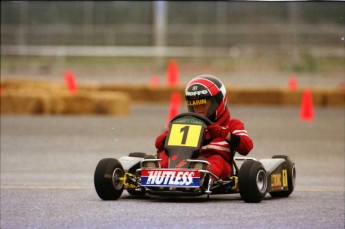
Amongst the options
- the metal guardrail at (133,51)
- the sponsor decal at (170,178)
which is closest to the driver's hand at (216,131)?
the sponsor decal at (170,178)

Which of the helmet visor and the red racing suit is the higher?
the helmet visor

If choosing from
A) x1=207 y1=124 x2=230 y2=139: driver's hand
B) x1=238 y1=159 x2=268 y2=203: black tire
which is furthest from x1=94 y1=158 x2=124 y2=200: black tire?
x1=238 y1=159 x2=268 y2=203: black tire

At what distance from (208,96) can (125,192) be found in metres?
1.30

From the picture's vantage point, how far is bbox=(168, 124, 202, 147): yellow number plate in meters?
8.85

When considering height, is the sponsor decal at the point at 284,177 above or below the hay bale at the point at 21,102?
above

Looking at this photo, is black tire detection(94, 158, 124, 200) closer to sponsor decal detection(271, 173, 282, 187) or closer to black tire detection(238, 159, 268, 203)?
black tire detection(238, 159, 268, 203)

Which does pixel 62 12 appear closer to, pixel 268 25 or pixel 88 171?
pixel 268 25

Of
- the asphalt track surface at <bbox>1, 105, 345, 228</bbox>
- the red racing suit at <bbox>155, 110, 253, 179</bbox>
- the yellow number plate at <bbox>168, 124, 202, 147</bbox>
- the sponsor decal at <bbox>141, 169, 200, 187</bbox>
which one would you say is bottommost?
the asphalt track surface at <bbox>1, 105, 345, 228</bbox>

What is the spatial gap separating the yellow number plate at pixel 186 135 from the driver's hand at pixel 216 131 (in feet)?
0.28

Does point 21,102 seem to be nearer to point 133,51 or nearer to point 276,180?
point 276,180

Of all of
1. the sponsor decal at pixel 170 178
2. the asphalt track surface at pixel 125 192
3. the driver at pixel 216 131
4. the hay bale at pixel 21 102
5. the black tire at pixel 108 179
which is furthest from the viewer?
the hay bale at pixel 21 102

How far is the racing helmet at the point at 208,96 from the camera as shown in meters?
9.23

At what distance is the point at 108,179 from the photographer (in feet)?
28.9

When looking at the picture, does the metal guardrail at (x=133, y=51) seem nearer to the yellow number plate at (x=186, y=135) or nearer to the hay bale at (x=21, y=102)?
the hay bale at (x=21, y=102)
